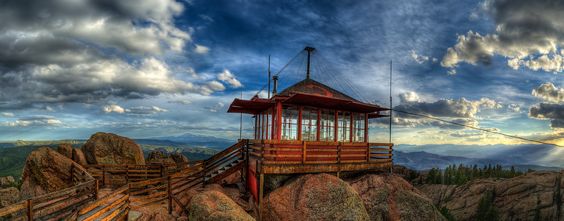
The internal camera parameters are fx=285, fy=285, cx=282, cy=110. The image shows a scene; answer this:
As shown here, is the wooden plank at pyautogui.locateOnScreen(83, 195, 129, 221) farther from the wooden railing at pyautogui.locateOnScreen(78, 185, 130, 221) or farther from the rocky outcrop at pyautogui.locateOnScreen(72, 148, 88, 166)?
the rocky outcrop at pyautogui.locateOnScreen(72, 148, 88, 166)

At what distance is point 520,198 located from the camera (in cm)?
3112

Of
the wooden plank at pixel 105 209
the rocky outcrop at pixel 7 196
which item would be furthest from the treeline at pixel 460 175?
the rocky outcrop at pixel 7 196

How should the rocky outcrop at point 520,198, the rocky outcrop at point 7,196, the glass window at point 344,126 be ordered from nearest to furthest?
the glass window at point 344,126, the rocky outcrop at point 520,198, the rocky outcrop at point 7,196

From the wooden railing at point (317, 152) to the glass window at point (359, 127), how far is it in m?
2.32

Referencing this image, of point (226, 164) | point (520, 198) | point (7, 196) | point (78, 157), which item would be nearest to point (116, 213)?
point (226, 164)

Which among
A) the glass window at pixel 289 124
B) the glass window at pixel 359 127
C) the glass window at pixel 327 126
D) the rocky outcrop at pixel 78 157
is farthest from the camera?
the rocky outcrop at pixel 78 157

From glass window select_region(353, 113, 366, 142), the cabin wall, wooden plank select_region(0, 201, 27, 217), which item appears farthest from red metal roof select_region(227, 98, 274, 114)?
wooden plank select_region(0, 201, 27, 217)

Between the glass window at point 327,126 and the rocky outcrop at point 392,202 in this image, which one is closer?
the rocky outcrop at point 392,202

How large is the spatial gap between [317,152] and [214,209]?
23.2 feet

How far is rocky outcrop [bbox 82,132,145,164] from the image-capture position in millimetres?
25409

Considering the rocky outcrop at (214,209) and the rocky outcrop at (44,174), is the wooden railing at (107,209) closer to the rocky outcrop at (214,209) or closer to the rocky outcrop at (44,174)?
the rocky outcrop at (214,209)

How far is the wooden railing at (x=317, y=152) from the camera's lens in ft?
54.9

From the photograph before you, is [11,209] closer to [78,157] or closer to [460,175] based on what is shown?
[78,157]

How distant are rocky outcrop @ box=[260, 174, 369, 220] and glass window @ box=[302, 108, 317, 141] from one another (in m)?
4.53
